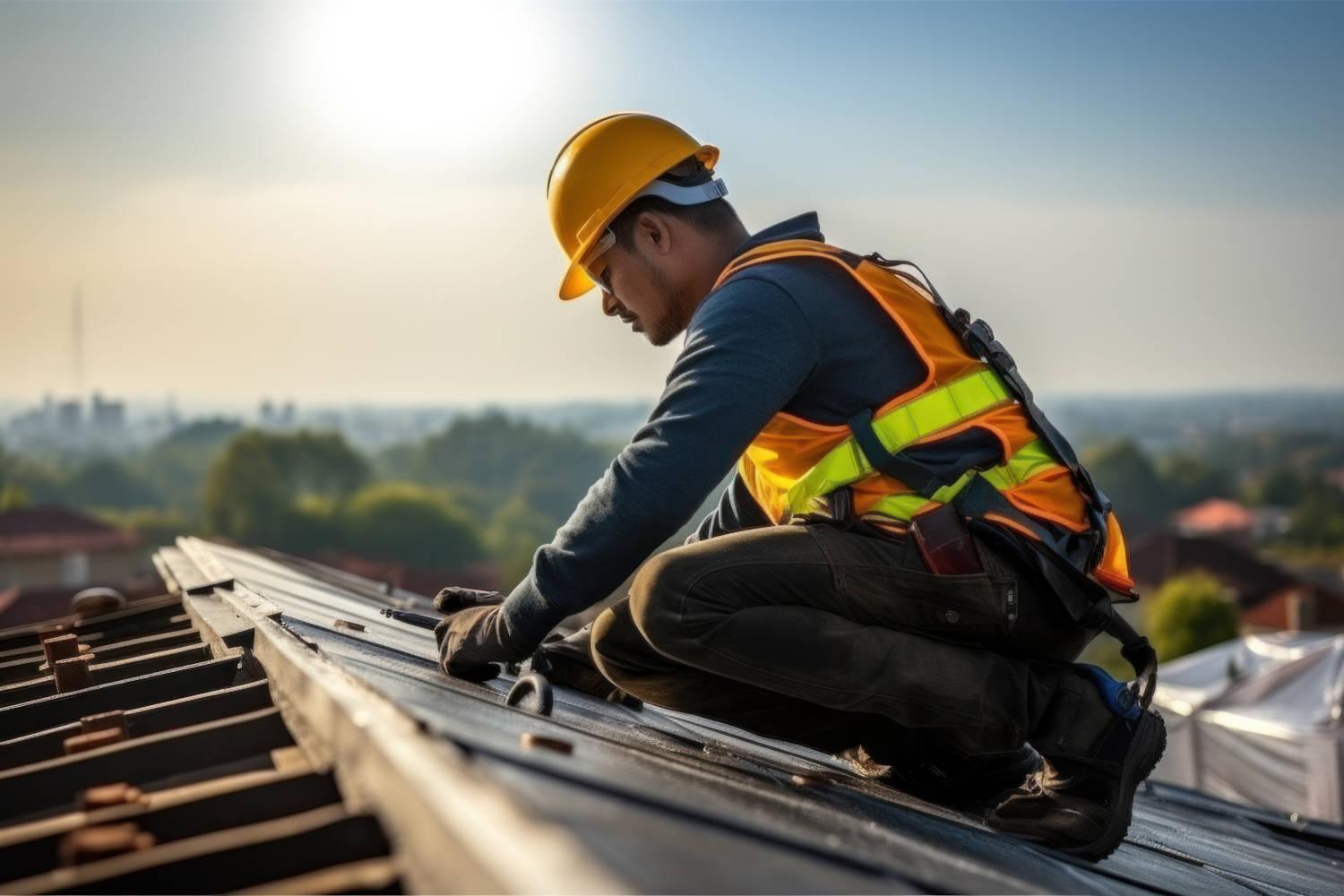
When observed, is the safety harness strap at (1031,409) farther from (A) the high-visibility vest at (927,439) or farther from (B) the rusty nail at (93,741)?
(B) the rusty nail at (93,741)

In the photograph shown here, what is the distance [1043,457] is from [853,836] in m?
1.38

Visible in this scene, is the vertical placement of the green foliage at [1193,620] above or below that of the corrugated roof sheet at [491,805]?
below

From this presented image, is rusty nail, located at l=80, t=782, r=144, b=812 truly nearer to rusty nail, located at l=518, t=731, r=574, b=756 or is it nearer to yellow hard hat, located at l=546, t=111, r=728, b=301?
rusty nail, located at l=518, t=731, r=574, b=756

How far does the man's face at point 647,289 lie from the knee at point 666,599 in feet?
2.85

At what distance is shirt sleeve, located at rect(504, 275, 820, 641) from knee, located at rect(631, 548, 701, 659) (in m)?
0.05

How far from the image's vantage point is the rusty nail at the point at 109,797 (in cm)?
217

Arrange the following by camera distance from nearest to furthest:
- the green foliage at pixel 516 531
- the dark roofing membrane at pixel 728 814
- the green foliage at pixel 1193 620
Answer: the dark roofing membrane at pixel 728 814
the green foliage at pixel 1193 620
the green foliage at pixel 516 531

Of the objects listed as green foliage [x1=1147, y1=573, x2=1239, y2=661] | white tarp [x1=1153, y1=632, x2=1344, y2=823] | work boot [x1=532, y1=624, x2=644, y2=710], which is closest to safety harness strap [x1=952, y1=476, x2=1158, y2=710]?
work boot [x1=532, y1=624, x2=644, y2=710]

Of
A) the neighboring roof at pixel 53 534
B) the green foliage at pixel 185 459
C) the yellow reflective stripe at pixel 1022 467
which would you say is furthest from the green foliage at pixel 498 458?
the yellow reflective stripe at pixel 1022 467

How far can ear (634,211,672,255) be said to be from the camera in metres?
3.81

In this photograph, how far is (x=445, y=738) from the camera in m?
1.93

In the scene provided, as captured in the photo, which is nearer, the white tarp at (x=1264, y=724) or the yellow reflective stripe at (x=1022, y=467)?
the yellow reflective stripe at (x=1022, y=467)

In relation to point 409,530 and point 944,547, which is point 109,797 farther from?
point 409,530

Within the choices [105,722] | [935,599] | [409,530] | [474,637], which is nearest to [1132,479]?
[409,530]
